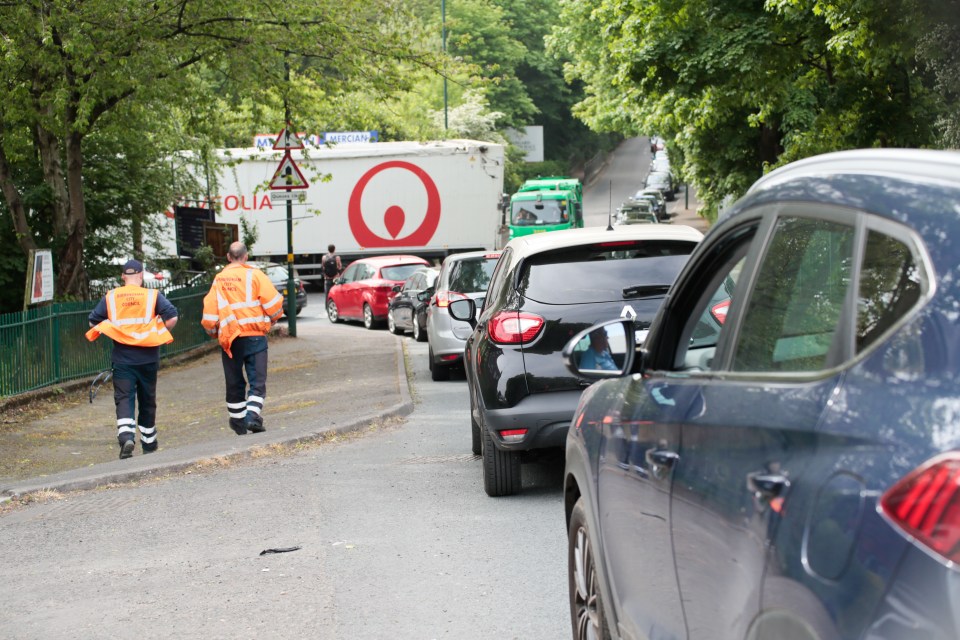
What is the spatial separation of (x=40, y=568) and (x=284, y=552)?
136cm

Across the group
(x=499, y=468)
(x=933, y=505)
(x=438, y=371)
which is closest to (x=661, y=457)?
(x=933, y=505)

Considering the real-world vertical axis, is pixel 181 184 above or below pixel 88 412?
above

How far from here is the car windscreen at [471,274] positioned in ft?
55.4

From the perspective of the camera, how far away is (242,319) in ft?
38.3

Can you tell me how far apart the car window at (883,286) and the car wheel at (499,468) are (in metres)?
6.02

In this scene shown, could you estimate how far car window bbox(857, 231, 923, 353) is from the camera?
220cm

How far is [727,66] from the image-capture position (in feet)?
50.9

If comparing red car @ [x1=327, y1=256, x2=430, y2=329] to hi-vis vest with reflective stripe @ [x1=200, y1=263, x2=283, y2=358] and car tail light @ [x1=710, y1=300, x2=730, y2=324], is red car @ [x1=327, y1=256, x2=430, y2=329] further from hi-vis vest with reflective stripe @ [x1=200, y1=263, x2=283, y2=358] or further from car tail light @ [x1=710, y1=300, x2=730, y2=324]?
car tail light @ [x1=710, y1=300, x2=730, y2=324]

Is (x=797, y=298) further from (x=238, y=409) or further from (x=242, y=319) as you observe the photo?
(x=238, y=409)

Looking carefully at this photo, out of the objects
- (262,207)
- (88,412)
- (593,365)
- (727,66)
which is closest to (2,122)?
(88,412)

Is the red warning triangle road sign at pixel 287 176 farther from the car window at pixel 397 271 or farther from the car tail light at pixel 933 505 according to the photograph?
the car tail light at pixel 933 505

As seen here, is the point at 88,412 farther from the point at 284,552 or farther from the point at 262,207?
the point at 262,207

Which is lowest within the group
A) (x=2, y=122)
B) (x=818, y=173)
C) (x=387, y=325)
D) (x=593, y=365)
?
(x=387, y=325)

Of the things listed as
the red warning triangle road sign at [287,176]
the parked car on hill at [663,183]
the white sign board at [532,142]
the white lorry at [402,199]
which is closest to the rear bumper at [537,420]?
the red warning triangle road sign at [287,176]
